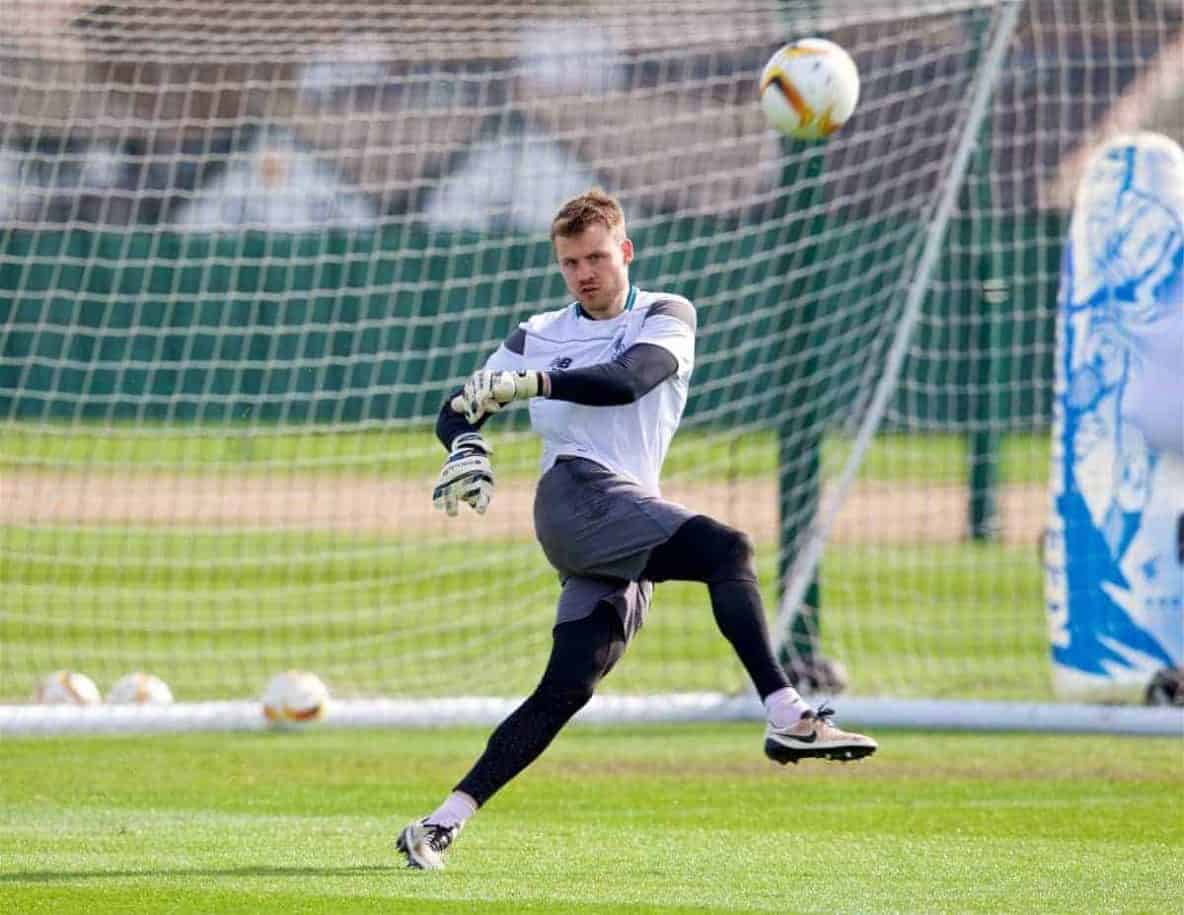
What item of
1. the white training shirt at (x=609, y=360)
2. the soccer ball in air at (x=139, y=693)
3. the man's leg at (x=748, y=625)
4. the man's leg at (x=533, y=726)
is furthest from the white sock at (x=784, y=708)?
the soccer ball in air at (x=139, y=693)

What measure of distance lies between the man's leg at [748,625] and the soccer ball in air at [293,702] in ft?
11.3

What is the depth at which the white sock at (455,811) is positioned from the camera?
5.75m

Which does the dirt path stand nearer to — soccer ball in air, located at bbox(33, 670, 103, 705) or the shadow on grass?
soccer ball in air, located at bbox(33, 670, 103, 705)

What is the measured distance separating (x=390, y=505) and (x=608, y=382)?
14.1 meters

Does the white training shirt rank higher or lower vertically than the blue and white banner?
lower

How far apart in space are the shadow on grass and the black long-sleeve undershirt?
3.71ft

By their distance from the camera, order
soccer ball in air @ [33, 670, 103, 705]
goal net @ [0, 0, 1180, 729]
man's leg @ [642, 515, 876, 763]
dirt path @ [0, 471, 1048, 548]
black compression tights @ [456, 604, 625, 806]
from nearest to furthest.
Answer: man's leg @ [642, 515, 876, 763], black compression tights @ [456, 604, 625, 806], soccer ball in air @ [33, 670, 103, 705], goal net @ [0, 0, 1180, 729], dirt path @ [0, 471, 1048, 548]

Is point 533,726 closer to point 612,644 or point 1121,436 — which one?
point 612,644

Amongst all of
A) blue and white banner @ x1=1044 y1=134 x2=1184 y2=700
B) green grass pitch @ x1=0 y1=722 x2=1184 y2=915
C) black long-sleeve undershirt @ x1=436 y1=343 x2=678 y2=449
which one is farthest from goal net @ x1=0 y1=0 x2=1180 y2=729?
black long-sleeve undershirt @ x1=436 y1=343 x2=678 y2=449

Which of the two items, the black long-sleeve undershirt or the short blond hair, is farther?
the short blond hair

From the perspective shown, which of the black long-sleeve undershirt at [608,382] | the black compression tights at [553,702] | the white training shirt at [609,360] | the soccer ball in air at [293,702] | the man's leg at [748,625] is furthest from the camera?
the soccer ball in air at [293,702]

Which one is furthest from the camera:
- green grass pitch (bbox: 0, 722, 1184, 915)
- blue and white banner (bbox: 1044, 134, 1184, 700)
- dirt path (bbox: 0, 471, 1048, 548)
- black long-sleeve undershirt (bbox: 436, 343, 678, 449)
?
dirt path (bbox: 0, 471, 1048, 548)

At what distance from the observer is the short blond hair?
19.3 ft

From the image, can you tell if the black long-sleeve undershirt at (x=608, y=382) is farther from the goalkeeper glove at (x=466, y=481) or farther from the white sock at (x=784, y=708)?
the white sock at (x=784, y=708)
